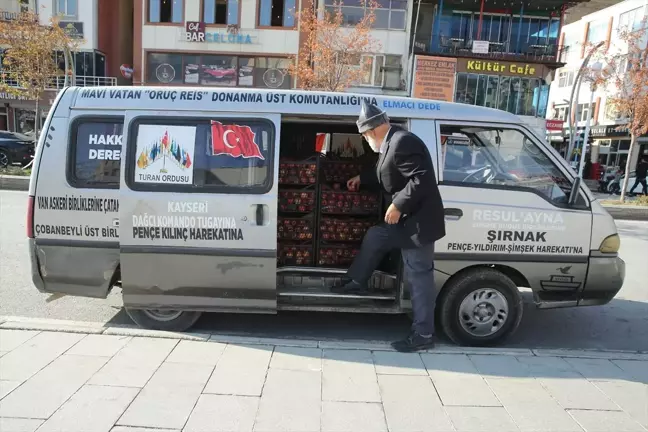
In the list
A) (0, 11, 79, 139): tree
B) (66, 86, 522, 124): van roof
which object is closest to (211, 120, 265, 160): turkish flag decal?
(66, 86, 522, 124): van roof

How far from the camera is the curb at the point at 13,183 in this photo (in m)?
14.0

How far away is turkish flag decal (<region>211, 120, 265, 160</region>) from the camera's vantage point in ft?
13.0

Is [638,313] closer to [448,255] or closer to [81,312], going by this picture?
[448,255]

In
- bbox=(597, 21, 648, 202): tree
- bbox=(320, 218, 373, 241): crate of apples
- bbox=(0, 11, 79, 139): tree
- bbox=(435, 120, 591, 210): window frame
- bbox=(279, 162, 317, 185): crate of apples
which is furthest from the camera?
bbox=(0, 11, 79, 139): tree

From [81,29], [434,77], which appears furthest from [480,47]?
[81,29]

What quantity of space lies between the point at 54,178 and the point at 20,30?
17.5 m

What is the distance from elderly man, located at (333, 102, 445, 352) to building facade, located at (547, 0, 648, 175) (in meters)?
29.6

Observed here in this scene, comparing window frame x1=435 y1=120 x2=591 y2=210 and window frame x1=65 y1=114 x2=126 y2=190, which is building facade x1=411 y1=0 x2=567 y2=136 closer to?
window frame x1=435 y1=120 x2=591 y2=210

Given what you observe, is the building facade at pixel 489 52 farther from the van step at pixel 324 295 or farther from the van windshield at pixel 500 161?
the van step at pixel 324 295

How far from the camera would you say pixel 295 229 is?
15.9 feet

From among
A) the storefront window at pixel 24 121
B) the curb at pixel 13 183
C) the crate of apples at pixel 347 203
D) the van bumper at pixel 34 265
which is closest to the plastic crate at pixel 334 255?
the crate of apples at pixel 347 203

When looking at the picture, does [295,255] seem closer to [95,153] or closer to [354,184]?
[354,184]

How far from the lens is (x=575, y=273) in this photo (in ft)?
13.6

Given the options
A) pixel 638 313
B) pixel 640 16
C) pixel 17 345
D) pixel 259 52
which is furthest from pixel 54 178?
pixel 640 16
